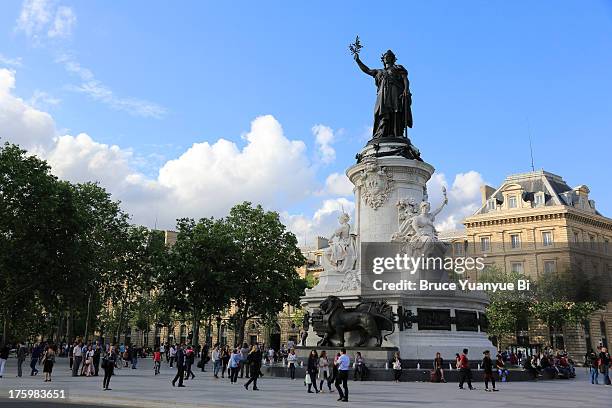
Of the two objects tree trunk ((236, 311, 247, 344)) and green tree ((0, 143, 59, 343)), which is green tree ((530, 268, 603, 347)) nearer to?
tree trunk ((236, 311, 247, 344))

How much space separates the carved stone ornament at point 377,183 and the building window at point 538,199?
5119 cm

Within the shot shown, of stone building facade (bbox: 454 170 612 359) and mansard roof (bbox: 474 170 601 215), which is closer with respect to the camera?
stone building facade (bbox: 454 170 612 359)

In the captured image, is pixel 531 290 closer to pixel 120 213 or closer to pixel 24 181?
pixel 120 213

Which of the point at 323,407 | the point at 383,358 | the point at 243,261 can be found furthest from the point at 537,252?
the point at 323,407

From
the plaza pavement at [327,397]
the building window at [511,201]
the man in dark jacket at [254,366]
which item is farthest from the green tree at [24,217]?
the building window at [511,201]

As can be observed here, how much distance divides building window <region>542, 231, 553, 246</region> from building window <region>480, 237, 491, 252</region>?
22.3 ft

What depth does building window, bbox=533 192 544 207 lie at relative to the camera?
71.5 metres

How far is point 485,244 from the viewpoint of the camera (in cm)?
7406

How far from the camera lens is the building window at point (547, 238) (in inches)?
2662

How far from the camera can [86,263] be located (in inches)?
1722


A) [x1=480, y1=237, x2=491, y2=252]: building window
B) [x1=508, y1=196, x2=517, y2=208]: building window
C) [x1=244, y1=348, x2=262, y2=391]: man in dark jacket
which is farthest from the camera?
[x1=508, y1=196, x2=517, y2=208]: building window

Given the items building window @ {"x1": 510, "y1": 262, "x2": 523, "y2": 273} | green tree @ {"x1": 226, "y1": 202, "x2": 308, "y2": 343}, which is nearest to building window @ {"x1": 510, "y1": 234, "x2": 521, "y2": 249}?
building window @ {"x1": 510, "y1": 262, "x2": 523, "y2": 273}

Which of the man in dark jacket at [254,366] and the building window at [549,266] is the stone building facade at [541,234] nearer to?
the building window at [549,266]

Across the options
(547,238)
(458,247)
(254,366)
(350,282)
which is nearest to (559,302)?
(547,238)
